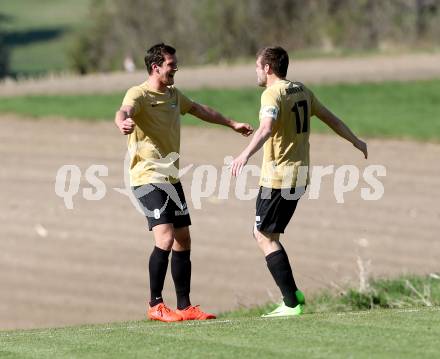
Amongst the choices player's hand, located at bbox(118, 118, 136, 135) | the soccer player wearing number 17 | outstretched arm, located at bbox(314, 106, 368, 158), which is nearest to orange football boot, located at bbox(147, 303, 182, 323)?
the soccer player wearing number 17

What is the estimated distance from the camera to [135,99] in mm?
10758

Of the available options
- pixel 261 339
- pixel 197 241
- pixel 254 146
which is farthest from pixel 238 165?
pixel 197 241

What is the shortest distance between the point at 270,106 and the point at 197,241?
844cm

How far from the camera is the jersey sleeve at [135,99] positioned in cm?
1071

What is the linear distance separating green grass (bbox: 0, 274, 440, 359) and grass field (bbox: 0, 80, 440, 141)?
17305 mm

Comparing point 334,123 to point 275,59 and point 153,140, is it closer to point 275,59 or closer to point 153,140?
point 275,59

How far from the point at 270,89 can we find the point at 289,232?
8.49 metres

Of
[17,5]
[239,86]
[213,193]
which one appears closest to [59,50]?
[17,5]

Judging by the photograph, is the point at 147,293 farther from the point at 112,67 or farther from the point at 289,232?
the point at 112,67

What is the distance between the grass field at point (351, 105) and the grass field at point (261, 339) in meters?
17.4

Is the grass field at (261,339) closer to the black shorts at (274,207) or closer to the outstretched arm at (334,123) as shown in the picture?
the black shorts at (274,207)

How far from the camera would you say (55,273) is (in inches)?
681

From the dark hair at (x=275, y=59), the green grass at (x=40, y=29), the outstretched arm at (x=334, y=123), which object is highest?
the green grass at (x=40, y=29)

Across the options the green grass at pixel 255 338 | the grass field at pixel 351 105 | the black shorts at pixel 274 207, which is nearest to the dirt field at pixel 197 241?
the black shorts at pixel 274 207
